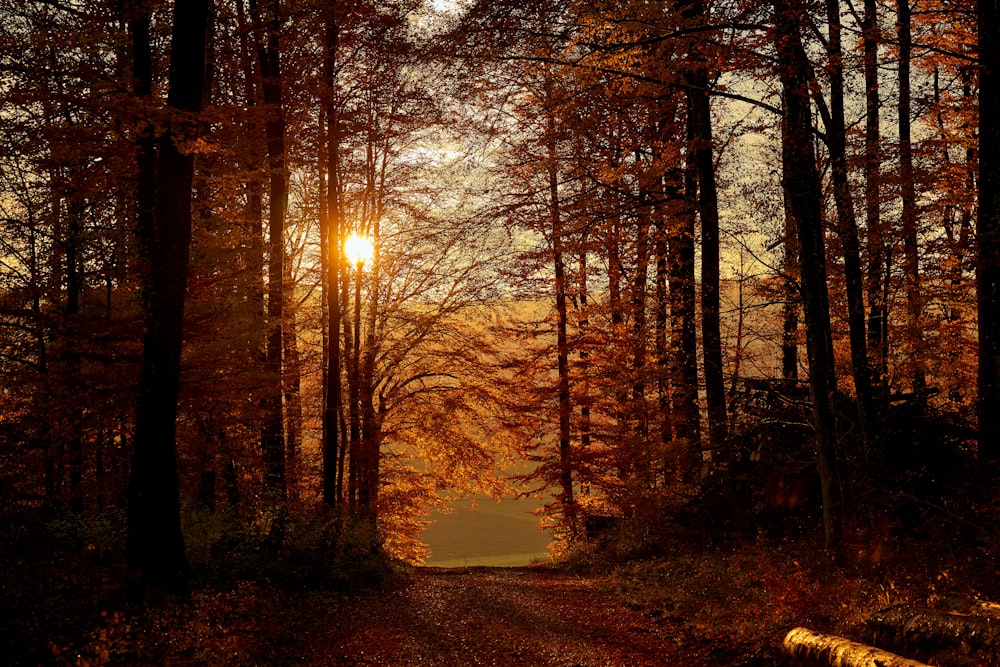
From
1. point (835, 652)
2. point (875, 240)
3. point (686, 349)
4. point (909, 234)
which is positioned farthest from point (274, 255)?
point (909, 234)

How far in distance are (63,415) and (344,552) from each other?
18.4ft

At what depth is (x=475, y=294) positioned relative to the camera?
2156cm

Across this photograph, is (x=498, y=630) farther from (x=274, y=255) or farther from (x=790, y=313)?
(x=790, y=313)

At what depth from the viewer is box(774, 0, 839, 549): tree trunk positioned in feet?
28.0

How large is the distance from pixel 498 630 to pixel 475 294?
13585mm

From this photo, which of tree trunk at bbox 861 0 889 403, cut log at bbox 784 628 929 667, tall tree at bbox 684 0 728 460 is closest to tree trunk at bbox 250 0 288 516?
tall tree at bbox 684 0 728 460

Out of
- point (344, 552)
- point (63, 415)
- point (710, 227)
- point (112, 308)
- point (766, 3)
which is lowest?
point (344, 552)

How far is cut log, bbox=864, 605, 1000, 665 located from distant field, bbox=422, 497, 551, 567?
158 feet

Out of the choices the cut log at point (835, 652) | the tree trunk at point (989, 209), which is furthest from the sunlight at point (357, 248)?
the cut log at point (835, 652)

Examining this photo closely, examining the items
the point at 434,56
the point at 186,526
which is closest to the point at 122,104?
the point at 434,56

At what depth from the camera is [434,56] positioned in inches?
400

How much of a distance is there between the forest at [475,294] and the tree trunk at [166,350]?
46mm

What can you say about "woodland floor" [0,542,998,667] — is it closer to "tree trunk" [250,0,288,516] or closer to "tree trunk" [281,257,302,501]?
"tree trunk" [250,0,288,516]

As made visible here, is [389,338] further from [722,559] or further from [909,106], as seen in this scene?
[909,106]
